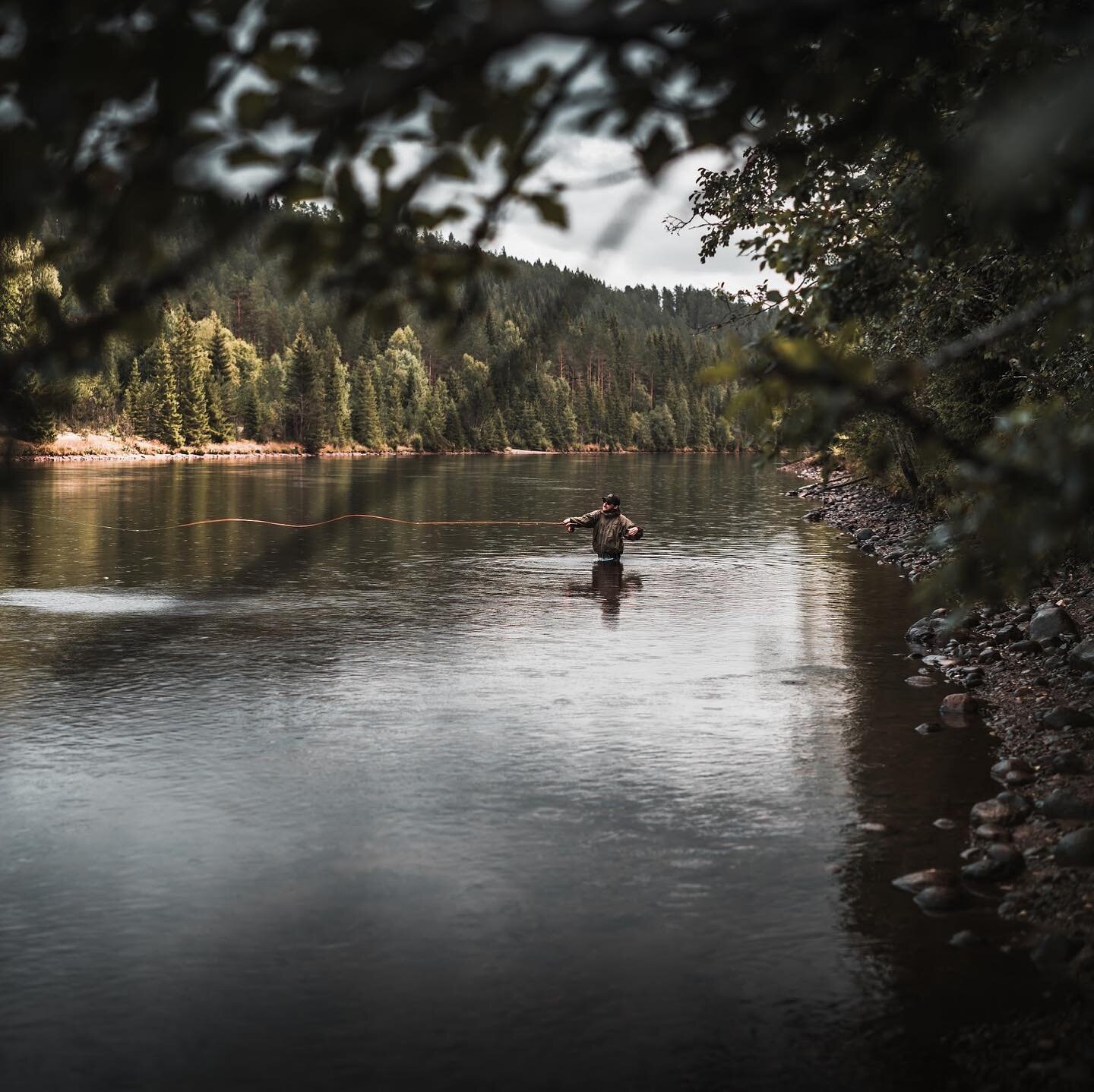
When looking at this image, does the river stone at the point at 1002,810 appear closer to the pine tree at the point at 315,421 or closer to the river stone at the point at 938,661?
the river stone at the point at 938,661

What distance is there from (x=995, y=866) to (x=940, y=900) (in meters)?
0.64

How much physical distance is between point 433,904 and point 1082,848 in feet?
14.5

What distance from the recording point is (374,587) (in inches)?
937

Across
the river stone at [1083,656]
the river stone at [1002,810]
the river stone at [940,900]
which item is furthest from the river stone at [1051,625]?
the river stone at [940,900]

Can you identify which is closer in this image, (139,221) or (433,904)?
(139,221)

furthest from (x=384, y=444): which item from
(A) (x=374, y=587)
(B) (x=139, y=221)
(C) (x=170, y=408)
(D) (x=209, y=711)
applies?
(B) (x=139, y=221)

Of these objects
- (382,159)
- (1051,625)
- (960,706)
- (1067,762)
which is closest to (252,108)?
(382,159)

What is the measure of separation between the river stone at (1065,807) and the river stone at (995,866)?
1048mm

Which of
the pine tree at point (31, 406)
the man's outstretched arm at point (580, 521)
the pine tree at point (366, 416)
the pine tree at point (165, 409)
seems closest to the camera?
A: the pine tree at point (31, 406)

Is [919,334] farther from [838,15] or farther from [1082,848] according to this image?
[838,15]

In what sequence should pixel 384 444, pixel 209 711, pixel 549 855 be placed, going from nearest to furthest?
pixel 549 855, pixel 209 711, pixel 384 444

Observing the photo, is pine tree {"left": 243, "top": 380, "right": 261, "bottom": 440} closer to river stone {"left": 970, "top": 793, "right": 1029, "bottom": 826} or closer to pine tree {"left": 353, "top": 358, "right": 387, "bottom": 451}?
pine tree {"left": 353, "top": 358, "right": 387, "bottom": 451}

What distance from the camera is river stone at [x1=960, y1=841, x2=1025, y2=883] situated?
850cm

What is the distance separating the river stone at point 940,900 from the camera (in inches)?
318
